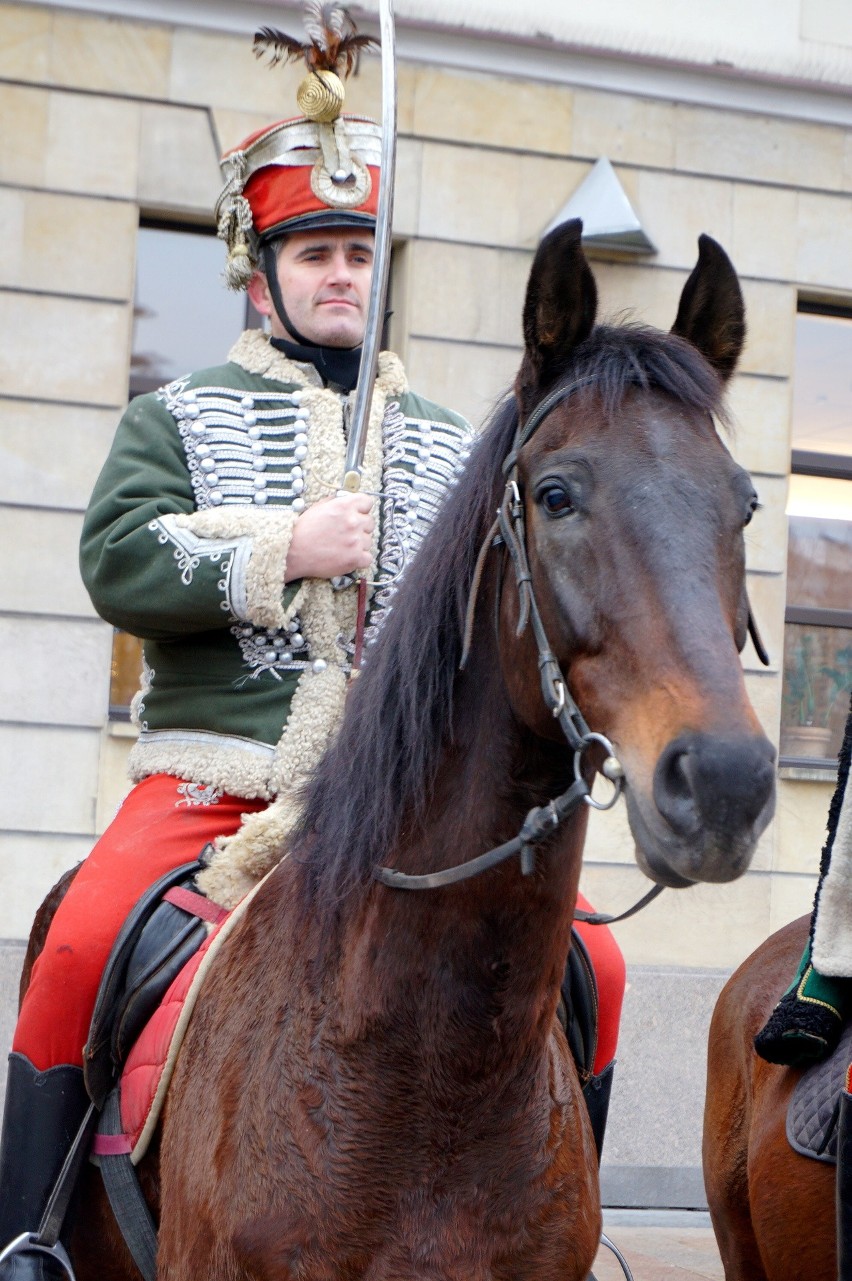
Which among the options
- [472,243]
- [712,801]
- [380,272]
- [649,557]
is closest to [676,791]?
[712,801]

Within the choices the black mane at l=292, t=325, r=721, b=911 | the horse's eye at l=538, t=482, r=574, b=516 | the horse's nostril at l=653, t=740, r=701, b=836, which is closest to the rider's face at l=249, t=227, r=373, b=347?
the black mane at l=292, t=325, r=721, b=911

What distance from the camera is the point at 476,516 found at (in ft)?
7.84

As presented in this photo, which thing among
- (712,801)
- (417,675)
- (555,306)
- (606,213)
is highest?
(606,213)

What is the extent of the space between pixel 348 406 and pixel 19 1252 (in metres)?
1.84

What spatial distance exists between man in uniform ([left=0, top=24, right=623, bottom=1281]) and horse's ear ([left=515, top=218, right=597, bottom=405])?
76 centimetres

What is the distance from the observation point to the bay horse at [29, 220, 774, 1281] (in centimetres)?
206

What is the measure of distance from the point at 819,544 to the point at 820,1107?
6044 mm

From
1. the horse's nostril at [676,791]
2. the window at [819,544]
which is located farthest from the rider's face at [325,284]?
the window at [819,544]

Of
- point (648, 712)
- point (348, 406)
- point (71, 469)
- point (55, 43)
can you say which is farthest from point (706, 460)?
point (55, 43)

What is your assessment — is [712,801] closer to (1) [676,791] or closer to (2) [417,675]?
(1) [676,791]

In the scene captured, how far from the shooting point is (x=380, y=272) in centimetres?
305

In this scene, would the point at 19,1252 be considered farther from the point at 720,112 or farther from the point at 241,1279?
the point at 720,112

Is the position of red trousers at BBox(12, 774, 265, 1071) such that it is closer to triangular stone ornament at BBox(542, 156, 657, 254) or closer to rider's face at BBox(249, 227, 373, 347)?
rider's face at BBox(249, 227, 373, 347)

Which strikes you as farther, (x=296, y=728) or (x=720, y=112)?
(x=720, y=112)
